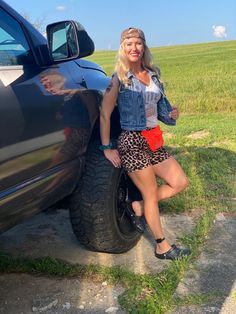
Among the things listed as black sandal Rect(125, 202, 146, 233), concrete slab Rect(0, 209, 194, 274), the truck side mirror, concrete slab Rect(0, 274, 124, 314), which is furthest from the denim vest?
concrete slab Rect(0, 274, 124, 314)

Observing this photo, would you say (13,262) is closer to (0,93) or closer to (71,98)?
(71,98)

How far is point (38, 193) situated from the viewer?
9.29 ft

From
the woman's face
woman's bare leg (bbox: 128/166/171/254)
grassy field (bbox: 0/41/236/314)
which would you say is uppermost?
the woman's face

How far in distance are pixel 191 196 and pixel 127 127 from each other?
5.43 ft

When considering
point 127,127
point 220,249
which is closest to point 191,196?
point 220,249

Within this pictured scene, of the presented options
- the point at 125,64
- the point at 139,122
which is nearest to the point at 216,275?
the point at 139,122

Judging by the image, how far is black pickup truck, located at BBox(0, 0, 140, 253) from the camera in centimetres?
254

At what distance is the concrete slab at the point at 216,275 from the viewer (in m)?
2.85

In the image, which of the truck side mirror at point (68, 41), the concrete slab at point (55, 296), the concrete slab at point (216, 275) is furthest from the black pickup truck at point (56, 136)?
the concrete slab at point (216, 275)

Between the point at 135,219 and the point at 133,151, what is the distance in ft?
1.88

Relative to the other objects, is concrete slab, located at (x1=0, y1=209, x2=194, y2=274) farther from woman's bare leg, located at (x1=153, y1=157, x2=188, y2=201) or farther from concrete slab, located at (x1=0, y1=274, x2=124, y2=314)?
woman's bare leg, located at (x1=153, y1=157, x2=188, y2=201)

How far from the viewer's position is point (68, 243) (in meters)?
3.90

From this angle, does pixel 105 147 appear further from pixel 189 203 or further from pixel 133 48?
pixel 189 203

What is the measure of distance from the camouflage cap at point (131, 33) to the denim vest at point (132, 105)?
0.24m
